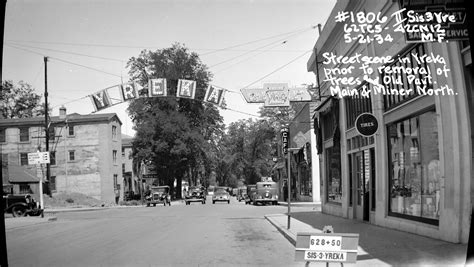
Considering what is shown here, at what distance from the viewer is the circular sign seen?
14320 mm

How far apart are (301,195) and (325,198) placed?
1868 centimetres

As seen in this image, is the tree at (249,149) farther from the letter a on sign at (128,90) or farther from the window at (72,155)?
the letter a on sign at (128,90)

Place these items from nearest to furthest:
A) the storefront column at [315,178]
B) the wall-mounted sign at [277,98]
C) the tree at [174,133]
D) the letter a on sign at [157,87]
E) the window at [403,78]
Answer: the window at [403,78], the letter a on sign at [157,87], the wall-mounted sign at [277,98], the storefront column at [315,178], the tree at [174,133]

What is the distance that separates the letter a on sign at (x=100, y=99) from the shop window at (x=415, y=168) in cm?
1089

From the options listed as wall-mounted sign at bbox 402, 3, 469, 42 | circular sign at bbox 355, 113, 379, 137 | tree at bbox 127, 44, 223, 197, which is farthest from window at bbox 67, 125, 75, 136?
wall-mounted sign at bbox 402, 3, 469, 42

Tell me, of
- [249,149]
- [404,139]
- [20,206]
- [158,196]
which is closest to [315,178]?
[158,196]

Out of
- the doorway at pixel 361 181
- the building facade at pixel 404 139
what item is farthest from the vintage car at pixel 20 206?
the doorway at pixel 361 181

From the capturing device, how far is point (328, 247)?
7.11 meters

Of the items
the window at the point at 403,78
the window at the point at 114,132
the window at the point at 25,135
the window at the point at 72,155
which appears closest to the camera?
the window at the point at 403,78

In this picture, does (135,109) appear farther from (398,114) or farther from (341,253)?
(341,253)

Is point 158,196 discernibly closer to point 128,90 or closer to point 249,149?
point 128,90

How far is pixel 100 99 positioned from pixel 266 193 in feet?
78.9

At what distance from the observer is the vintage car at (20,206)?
30.2m

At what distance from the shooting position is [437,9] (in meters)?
8.11
